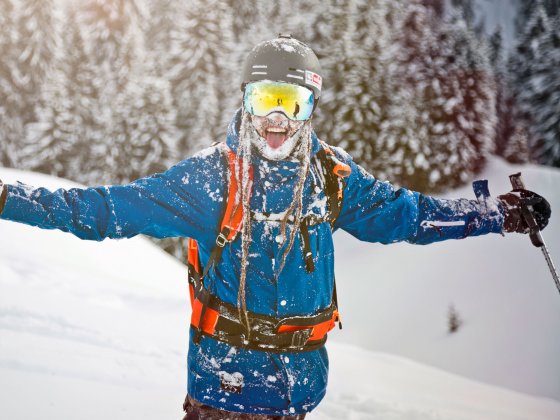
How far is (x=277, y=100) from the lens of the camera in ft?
8.80

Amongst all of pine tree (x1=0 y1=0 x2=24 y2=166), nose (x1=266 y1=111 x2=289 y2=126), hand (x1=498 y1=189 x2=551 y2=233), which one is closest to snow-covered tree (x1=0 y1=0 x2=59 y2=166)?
pine tree (x1=0 y1=0 x2=24 y2=166)

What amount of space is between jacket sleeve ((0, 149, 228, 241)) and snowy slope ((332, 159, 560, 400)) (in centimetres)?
1342

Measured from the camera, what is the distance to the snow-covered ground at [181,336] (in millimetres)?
5207

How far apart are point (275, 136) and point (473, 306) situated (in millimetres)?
15807

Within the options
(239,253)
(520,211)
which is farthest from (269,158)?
(520,211)

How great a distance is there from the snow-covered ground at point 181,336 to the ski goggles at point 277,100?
311cm

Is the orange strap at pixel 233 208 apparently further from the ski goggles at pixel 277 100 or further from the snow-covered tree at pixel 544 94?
the snow-covered tree at pixel 544 94

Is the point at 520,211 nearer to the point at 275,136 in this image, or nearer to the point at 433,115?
the point at 275,136

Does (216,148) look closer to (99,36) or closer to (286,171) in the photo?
(286,171)

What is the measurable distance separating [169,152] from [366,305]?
10330 mm

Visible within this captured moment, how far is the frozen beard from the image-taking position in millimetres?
2604

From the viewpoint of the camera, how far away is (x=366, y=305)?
19109 millimetres

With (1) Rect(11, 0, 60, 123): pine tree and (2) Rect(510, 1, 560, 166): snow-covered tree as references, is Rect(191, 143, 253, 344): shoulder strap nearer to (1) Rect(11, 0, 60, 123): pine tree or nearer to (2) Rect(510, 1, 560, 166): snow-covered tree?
(1) Rect(11, 0, 60, 123): pine tree

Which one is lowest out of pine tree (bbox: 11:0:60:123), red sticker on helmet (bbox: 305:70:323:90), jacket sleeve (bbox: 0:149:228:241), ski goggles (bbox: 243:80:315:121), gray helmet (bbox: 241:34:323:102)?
pine tree (bbox: 11:0:60:123)
